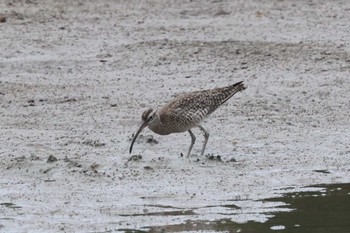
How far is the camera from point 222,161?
41.0 feet

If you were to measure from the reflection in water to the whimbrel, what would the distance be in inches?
68.6

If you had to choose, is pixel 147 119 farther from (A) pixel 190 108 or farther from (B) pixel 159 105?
(B) pixel 159 105

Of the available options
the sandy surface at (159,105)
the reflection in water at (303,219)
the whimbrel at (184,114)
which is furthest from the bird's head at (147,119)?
the reflection in water at (303,219)

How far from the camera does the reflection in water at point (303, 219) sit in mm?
10281

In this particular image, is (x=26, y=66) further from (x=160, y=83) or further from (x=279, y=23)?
(x=279, y=23)

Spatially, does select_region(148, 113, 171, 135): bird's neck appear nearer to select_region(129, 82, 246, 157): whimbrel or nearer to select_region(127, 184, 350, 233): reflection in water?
select_region(129, 82, 246, 157): whimbrel

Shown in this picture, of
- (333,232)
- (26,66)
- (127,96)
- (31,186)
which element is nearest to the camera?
(333,232)

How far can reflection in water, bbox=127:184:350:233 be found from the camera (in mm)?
10281

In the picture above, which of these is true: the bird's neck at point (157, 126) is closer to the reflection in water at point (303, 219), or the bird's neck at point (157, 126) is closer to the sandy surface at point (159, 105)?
the sandy surface at point (159, 105)

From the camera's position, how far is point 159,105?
580 inches

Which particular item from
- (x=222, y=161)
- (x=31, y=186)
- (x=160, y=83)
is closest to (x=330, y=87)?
(x=160, y=83)

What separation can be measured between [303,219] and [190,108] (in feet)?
8.59

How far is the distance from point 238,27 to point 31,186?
6.59m

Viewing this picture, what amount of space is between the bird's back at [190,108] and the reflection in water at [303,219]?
1803 millimetres
